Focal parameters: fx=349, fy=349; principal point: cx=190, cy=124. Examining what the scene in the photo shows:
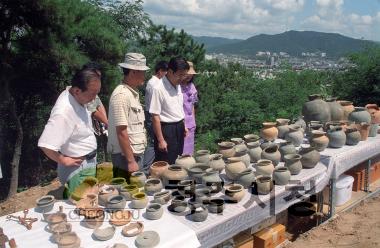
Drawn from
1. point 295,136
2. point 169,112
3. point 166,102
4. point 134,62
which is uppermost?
point 134,62

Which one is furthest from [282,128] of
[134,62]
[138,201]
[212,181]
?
[138,201]

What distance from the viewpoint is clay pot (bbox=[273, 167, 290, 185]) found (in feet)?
8.84

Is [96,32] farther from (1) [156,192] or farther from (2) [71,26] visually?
(1) [156,192]

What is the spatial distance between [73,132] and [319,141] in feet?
7.76

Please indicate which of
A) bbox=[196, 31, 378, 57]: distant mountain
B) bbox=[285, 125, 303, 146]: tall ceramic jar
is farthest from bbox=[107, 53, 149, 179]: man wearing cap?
bbox=[196, 31, 378, 57]: distant mountain

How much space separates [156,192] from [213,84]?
10.9 m

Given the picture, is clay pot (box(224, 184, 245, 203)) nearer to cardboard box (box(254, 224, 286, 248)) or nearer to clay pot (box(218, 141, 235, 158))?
cardboard box (box(254, 224, 286, 248))

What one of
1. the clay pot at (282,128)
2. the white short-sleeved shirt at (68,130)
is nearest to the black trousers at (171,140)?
the white short-sleeved shirt at (68,130)

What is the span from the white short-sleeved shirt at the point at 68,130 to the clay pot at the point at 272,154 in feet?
4.83

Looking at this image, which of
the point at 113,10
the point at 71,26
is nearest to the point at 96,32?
the point at 71,26

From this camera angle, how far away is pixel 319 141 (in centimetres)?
346

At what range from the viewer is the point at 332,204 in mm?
3451

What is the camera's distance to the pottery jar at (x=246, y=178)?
2.59 m

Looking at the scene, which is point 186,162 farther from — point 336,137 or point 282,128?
point 336,137
